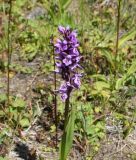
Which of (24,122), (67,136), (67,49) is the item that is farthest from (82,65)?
(67,49)

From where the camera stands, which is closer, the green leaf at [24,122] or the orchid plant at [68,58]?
the orchid plant at [68,58]

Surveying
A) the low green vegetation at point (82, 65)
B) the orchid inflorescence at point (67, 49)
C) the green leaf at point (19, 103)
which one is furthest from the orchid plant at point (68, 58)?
the green leaf at point (19, 103)

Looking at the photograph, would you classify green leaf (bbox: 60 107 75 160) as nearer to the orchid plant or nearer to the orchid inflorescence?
the orchid plant

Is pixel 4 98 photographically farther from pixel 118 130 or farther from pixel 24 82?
pixel 118 130

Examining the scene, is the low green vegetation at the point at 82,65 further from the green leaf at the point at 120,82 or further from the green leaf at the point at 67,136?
the green leaf at the point at 67,136

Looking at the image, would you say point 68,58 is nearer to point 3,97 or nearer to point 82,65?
point 3,97

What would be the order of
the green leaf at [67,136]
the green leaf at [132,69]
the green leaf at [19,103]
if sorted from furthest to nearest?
the green leaf at [132,69], the green leaf at [19,103], the green leaf at [67,136]

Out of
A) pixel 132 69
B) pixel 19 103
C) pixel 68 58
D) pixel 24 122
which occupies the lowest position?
pixel 24 122

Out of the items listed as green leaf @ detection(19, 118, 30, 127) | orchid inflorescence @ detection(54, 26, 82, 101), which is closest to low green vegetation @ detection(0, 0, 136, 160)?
green leaf @ detection(19, 118, 30, 127)

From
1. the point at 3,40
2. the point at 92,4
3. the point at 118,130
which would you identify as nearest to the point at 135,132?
the point at 118,130

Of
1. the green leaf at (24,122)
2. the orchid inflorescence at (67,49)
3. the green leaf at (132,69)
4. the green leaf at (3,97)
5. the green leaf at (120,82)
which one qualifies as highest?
the orchid inflorescence at (67,49)

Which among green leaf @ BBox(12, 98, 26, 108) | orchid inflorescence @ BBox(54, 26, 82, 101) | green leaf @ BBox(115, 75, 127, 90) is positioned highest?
orchid inflorescence @ BBox(54, 26, 82, 101)
